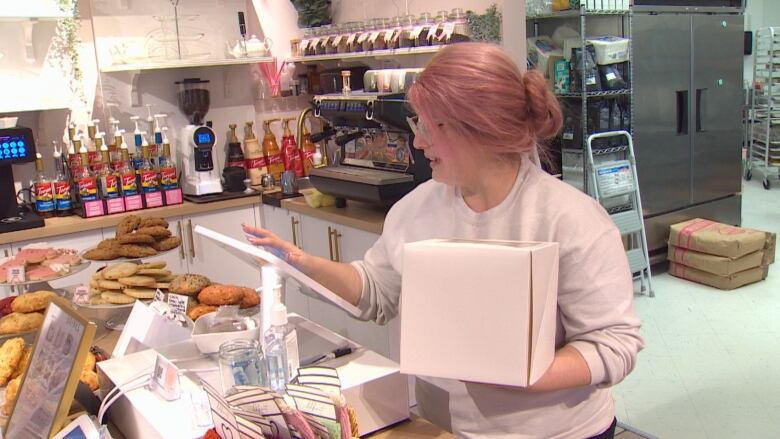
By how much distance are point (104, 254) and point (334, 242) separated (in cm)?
132

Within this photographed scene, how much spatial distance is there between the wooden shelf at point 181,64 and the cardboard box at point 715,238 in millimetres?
2919

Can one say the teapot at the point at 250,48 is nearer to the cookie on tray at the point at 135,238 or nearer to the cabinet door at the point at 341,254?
the cabinet door at the point at 341,254

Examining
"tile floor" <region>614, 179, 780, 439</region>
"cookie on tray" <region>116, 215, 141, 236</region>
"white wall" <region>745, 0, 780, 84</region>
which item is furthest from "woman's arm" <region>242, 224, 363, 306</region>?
"white wall" <region>745, 0, 780, 84</region>

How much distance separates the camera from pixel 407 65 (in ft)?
13.8

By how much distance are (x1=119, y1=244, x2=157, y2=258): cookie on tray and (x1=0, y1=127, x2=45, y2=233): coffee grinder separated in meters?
1.37

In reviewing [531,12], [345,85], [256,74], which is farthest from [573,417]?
[531,12]

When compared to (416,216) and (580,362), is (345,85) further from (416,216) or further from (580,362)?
(580,362)

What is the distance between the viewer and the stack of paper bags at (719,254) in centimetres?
477

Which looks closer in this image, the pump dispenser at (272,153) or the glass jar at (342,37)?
the glass jar at (342,37)

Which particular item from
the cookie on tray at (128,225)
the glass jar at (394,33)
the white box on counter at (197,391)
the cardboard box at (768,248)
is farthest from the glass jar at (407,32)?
the cardboard box at (768,248)

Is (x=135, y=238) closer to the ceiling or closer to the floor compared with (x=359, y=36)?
closer to the floor

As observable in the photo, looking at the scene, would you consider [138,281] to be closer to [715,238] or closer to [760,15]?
[715,238]

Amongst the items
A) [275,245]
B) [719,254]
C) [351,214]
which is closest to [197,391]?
[275,245]

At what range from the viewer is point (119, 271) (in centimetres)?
221
